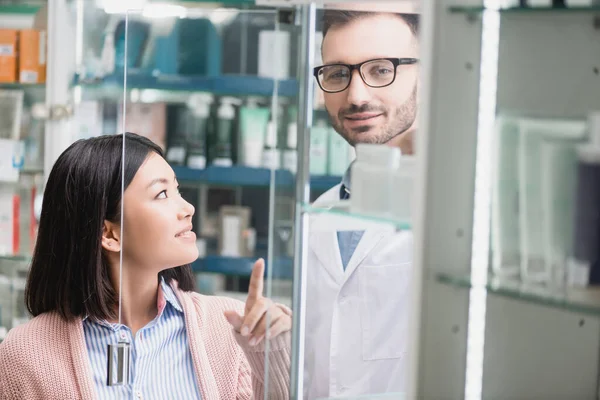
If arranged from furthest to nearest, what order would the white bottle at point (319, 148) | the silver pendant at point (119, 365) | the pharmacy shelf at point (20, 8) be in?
the pharmacy shelf at point (20, 8), the silver pendant at point (119, 365), the white bottle at point (319, 148)

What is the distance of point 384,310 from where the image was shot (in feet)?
4.62

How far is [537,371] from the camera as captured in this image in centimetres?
122

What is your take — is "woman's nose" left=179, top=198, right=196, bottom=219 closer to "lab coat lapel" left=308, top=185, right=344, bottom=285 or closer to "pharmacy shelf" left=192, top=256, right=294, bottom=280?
"pharmacy shelf" left=192, top=256, right=294, bottom=280

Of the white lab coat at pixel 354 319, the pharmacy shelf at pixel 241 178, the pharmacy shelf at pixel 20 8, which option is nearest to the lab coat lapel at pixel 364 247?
the white lab coat at pixel 354 319

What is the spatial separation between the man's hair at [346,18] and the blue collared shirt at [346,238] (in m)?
0.25

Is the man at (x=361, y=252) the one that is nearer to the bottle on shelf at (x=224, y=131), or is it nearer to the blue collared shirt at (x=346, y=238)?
the blue collared shirt at (x=346, y=238)

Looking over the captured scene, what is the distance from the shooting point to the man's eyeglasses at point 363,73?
1.36 meters

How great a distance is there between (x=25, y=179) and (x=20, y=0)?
0.80 metres

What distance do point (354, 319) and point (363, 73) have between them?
0.44 meters

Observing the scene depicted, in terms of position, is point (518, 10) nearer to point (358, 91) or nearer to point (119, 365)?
point (358, 91)

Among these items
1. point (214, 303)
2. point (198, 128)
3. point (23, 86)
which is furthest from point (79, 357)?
point (23, 86)

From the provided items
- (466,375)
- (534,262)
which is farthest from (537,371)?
(534,262)

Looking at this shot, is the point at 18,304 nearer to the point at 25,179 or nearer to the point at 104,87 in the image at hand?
the point at 25,179

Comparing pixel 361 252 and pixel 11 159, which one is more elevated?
pixel 11 159
